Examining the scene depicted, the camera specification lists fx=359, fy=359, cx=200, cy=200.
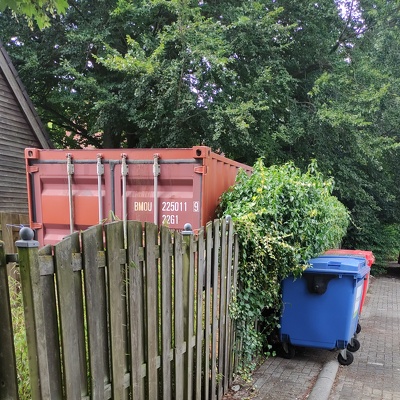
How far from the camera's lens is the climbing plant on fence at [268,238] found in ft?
12.8

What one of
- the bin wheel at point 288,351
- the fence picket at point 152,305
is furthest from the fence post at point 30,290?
the bin wheel at point 288,351

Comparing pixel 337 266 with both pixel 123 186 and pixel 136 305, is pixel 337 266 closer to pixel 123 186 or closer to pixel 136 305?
pixel 123 186

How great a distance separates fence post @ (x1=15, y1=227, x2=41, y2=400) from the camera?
146cm

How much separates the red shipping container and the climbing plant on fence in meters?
0.42

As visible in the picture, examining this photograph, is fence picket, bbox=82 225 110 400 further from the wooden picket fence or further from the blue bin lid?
the blue bin lid

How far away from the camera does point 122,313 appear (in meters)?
2.03

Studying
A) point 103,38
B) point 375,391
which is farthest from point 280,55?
point 375,391

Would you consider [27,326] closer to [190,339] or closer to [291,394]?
[190,339]

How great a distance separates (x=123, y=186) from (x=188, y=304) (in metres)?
2.12

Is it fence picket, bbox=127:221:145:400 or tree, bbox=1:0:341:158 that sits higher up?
tree, bbox=1:0:341:158

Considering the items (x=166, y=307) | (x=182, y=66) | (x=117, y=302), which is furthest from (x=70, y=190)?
(x=182, y=66)

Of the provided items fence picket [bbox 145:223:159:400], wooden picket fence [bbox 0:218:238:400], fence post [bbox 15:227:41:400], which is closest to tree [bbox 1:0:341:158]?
wooden picket fence [bbox 0:218:238:400]

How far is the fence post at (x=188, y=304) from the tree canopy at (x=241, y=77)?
6436 mm

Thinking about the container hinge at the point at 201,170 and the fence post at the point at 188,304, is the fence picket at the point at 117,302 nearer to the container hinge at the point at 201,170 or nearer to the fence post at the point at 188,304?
the fence post at the point at 188,304
